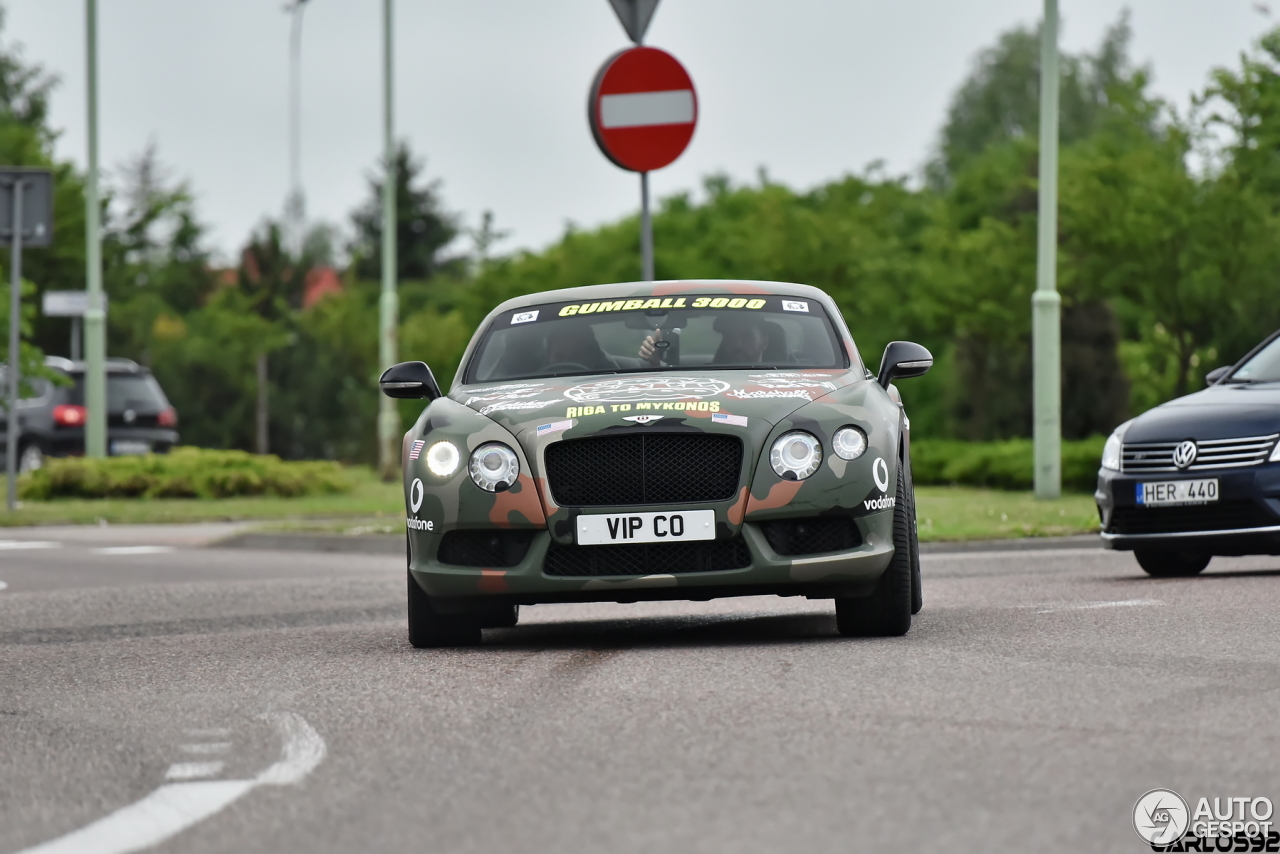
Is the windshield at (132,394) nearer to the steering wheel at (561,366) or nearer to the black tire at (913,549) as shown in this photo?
the steering wheel at (561,366)

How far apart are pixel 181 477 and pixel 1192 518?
17.2m

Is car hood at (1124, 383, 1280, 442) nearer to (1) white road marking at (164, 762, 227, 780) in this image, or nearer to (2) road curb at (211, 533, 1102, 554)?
(2) road curb at (211, 533, 1102, 554)

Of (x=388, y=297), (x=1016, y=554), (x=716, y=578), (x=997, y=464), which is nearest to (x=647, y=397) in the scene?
(x=716, y=578)

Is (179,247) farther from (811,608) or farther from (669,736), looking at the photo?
(669,736)

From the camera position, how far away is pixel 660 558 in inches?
328

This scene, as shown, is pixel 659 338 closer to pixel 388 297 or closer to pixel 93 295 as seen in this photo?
pixel 93 295

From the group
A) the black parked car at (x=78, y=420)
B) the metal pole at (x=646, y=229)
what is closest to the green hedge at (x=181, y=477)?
the black parked car at (x=78, y=420)

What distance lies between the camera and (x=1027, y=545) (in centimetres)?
1638

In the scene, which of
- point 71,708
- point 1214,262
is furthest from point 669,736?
point 1214,262

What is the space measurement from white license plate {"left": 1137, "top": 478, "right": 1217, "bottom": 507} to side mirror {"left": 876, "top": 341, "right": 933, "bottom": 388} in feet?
8.54

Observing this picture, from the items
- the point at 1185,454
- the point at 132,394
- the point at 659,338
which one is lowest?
the point at 1185,454

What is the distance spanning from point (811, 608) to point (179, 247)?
47.6 meters

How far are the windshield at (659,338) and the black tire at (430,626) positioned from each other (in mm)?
1215

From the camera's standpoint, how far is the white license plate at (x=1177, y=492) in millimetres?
11570
